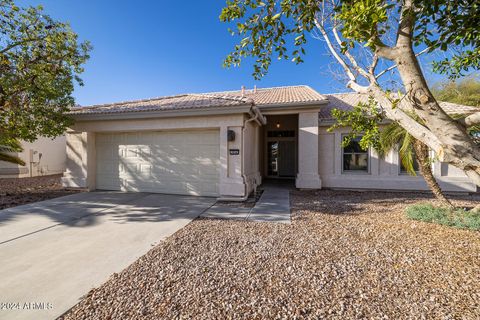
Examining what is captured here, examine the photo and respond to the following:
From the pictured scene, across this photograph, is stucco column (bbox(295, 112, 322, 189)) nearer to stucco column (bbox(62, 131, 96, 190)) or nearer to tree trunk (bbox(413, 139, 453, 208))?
tree trunk (bbox(413, 139, 453, 208))

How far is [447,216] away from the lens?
510 cm

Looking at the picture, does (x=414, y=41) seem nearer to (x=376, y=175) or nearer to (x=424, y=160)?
(x=424, y=160)

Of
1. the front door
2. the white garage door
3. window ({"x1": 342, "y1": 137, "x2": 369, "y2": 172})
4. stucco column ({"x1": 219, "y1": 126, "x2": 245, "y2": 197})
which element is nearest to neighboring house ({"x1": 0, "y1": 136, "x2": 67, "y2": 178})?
the white garage door

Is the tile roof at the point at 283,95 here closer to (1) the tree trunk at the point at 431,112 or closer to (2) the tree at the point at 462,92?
(2) the tree at the point at 462,92

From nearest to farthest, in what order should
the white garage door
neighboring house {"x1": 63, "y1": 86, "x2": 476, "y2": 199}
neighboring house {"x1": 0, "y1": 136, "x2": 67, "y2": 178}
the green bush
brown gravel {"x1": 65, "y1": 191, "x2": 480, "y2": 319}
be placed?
1. brown gravel {"x1": 65, "y1": 191, "x2": 480, "y2": 319}
2. the green bush
3. neighboring house {"x1": 63, "y1": 86, "x2": 476, "y2": 199}
4. the white garage door
5. neighboring house {"x1": 0, "y1": 136, "x2": 67, "y2": 178}

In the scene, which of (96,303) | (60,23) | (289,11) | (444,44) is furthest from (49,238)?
(60,23)

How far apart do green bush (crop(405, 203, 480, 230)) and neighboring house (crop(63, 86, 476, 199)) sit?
154 inches

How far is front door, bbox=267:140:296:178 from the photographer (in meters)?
14.6

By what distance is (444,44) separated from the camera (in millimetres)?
2955

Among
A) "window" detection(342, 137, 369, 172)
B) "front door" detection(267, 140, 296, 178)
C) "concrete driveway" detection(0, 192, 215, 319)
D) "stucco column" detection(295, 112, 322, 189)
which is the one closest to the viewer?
"concrete driveway" detection(0, 192, 215, 319)

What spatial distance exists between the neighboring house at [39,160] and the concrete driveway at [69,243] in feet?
30.1

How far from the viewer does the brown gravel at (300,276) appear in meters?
2.26

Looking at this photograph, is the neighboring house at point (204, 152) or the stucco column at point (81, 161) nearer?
the neighboring house at point (204, 152)

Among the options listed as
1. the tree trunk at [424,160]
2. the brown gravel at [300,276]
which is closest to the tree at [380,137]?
the tree trunk at [424,160]
